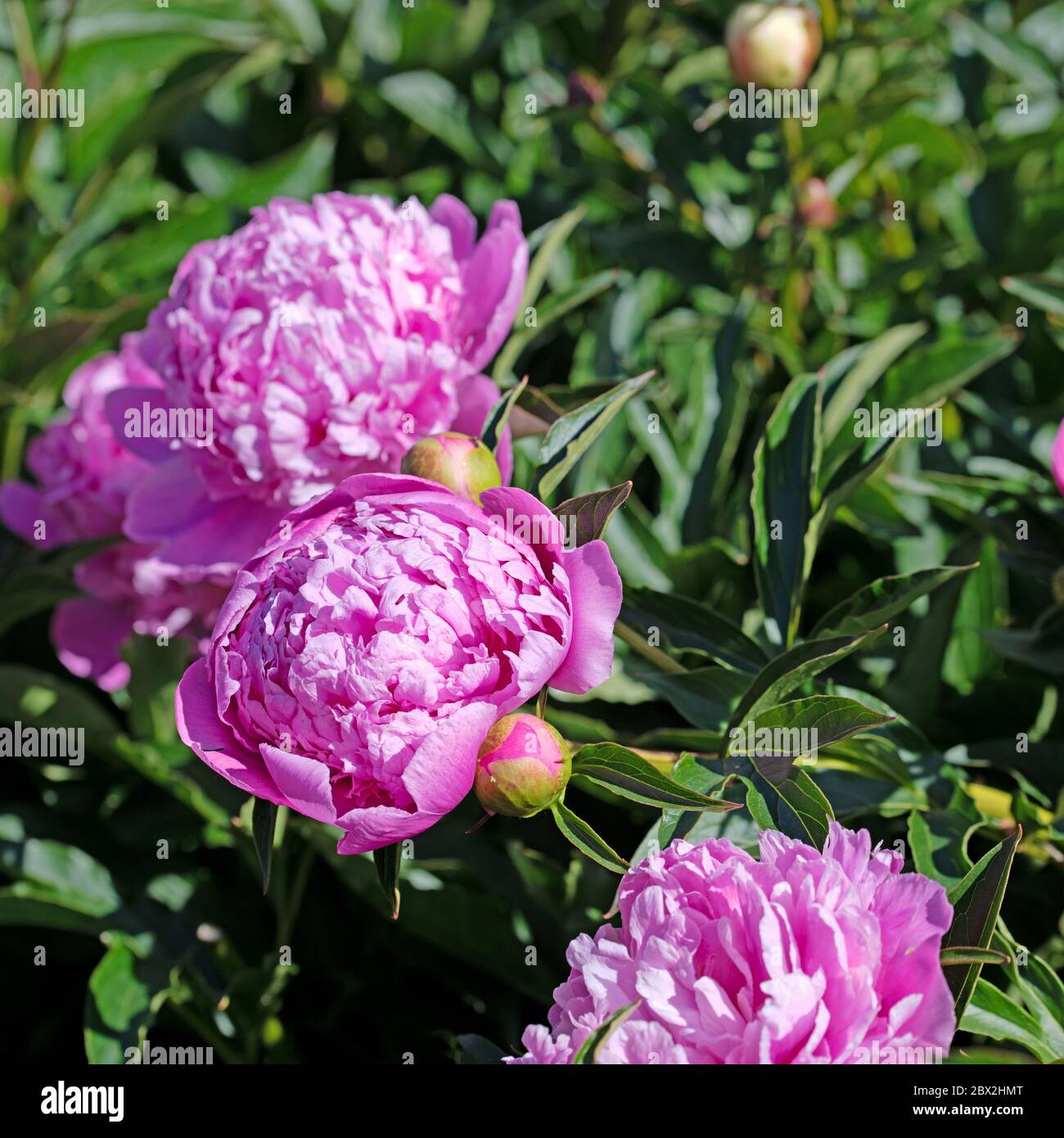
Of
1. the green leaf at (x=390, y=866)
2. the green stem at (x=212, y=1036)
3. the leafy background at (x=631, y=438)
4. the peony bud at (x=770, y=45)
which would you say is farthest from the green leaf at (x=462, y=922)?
the peony bud at (x=770, y=45)

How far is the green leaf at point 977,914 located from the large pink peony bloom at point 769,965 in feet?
0.18

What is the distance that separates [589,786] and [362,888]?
1.05 ft

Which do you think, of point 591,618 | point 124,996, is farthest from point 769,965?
point 124,996

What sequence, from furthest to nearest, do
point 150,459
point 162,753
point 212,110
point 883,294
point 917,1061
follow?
point 212,110 → point 883,294 → point 162,753 → point 150,459 → point 917,1061

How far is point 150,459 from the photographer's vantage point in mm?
1057

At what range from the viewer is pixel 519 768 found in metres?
0.70

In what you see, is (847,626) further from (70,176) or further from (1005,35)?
(70,176)

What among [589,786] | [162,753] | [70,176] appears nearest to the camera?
[589,786]

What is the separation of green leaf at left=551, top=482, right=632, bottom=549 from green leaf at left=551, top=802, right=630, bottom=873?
0.16 m

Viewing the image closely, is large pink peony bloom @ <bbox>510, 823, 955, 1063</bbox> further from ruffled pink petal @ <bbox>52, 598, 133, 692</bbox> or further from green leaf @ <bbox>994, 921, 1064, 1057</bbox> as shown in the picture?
ruffled pink petal @ <bbox>52, 598, 133, 692</bbox>

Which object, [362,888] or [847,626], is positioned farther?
[362,888]

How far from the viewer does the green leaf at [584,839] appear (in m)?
0.70

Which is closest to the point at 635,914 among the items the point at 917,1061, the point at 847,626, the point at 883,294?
the point at 917,1061

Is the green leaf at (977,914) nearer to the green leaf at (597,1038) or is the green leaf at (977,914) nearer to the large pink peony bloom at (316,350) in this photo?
the green leaf at (597,1038)
